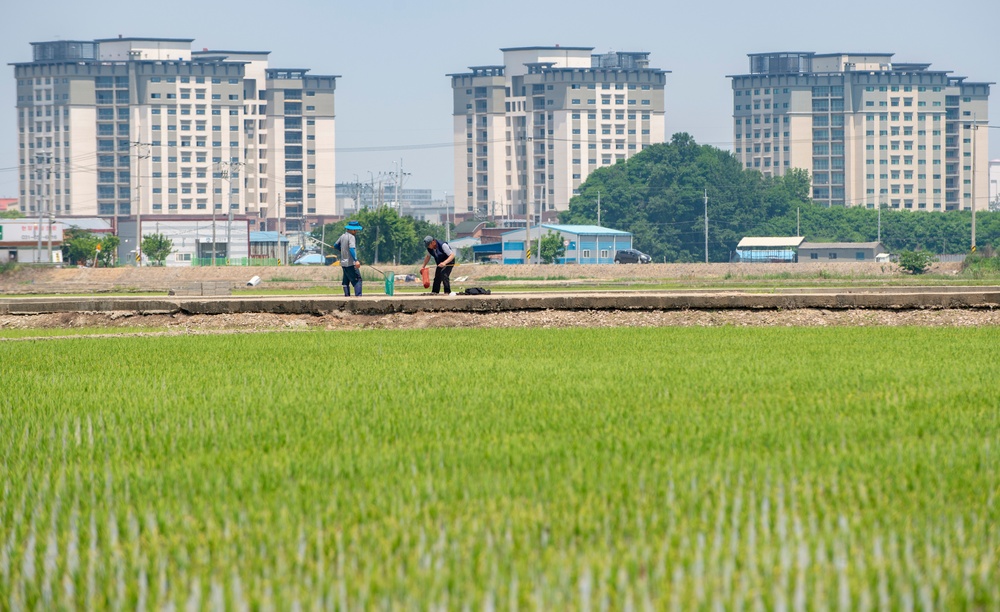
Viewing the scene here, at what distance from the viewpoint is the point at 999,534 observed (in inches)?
170

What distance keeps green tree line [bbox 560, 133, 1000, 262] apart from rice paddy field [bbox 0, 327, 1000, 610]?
11227 centimetres

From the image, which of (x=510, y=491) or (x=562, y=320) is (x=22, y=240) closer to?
(x=562, y=320)

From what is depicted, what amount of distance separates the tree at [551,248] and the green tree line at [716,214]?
78.3ft

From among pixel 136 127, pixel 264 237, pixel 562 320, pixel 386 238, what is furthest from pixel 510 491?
pixel 136 127

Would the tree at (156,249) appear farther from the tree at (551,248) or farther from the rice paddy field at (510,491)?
the rice paddy field at (510,491)

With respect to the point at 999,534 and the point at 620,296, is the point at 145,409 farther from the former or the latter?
the point at 620,296

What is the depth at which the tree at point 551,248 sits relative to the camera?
97500 mm

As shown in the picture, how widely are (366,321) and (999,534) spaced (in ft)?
48.9

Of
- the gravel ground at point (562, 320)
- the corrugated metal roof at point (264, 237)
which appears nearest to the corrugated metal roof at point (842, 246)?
the corrugated metal roof at point (264, 237)

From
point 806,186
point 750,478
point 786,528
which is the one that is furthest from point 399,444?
point 806,186

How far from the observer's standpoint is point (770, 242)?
11938 centimetres

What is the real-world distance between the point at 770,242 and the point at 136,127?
8798cm

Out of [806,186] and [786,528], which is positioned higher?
[806,186]

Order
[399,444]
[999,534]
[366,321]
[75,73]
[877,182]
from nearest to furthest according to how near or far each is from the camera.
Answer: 1. [999,534]
2. [399,444]
3. [366,321]
4. [75,73]
5. [877,182]
